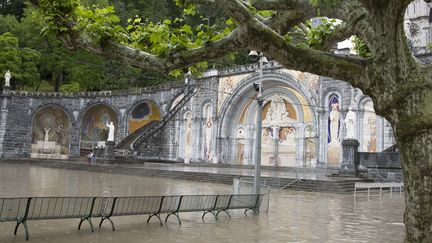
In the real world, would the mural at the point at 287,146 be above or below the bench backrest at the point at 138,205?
above

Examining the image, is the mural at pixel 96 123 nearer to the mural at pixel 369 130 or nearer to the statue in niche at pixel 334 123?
the statue in niche at pixel 334 123

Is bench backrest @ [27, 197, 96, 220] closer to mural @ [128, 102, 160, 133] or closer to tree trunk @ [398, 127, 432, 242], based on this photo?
tree trunk @ [398, 127, 432, 242]

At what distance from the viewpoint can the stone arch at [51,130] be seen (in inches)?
1714

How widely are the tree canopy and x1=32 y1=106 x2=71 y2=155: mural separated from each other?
39.1 m

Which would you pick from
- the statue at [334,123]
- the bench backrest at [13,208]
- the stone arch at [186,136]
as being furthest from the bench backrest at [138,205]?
the stone arch at [186,136]

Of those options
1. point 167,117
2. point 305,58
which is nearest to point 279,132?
point 167,117

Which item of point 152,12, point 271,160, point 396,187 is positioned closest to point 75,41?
point 396,187

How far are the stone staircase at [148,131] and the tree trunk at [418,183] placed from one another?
31324 mm

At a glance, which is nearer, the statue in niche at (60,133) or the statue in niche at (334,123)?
the statue in niche at (334,123)

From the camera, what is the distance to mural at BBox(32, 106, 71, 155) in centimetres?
4388

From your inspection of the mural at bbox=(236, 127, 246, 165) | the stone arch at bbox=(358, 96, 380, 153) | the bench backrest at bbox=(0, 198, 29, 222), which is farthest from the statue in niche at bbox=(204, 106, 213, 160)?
the bench backrest at bbox=(0, 198, 29, 222)

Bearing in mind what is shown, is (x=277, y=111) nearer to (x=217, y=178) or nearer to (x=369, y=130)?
(x=369, y=130)

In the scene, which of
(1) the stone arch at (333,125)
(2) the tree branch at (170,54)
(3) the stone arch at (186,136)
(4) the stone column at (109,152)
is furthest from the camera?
(3) the stone arch at (186,136)

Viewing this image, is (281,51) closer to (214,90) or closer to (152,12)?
(214,90)
